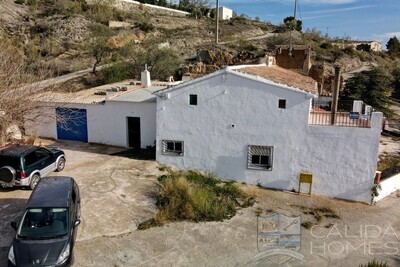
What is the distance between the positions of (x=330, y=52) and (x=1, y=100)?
147ft

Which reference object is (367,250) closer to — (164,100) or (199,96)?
(199,96)

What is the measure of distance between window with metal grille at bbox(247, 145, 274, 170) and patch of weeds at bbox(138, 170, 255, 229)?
4.44ft

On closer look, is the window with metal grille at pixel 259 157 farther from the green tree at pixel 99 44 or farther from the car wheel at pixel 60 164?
the green tree at pixel 99 44

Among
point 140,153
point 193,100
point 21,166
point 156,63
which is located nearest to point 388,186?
point 193,100

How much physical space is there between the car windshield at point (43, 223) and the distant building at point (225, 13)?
6755cm

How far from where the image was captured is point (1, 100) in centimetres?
1530

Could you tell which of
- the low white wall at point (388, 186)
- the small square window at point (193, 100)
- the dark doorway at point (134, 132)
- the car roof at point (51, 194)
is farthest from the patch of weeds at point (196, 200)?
the low white wall at point (388, 186)

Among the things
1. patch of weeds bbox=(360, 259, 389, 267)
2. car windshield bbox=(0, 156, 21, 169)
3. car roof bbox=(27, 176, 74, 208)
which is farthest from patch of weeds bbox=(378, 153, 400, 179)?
car windshield bbox=(0, 156, 21, 169)

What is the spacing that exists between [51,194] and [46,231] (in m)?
1.38

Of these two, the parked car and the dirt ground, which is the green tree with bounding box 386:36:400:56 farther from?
the parked car

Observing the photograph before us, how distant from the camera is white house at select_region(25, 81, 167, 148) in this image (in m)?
18.3

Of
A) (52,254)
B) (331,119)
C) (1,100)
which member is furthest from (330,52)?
(52,254)

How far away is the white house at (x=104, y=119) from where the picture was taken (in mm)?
18344

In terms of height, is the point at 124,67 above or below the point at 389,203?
above
